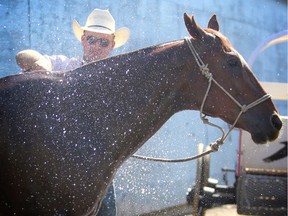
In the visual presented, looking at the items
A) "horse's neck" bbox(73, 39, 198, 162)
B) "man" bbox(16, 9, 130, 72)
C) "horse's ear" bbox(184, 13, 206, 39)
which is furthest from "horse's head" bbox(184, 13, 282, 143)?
"man" bbox(16, 9, 130, 72)

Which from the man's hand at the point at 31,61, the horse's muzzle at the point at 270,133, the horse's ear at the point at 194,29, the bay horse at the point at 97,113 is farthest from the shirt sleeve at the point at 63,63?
the horse's muzzle at the point at 270,133

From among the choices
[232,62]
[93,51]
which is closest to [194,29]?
[232,62]

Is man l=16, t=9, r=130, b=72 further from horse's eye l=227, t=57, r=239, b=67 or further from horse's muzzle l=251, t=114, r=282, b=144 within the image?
horse's muzzle l=251, t=114, r=282, b=144

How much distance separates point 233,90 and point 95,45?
199 cm

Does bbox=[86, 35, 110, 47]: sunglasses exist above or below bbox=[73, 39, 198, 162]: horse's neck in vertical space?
above

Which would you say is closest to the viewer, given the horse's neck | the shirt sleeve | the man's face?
the horse's neck

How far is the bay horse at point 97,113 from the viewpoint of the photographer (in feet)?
8.59

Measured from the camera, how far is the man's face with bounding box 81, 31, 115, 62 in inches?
172

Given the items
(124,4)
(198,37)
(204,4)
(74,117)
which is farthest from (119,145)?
(204,4)

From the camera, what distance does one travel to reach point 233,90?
2.92 metres

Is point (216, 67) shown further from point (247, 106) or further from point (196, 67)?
point (247, 106)

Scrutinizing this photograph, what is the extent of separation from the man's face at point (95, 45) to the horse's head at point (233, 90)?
1671 mm

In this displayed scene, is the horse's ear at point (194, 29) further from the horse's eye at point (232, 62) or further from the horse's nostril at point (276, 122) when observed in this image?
the horse's nostril at point (276, 122)

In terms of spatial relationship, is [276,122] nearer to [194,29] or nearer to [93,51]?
[194,29]
